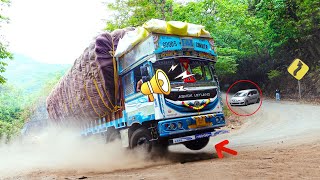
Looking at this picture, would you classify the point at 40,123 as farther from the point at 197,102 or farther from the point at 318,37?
the point at 318,37

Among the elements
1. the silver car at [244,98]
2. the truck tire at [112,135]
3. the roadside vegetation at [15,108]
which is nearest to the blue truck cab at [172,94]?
the truck tire at [112,135]

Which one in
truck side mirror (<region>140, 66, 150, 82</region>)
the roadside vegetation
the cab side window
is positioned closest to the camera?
truck side mirror (<region>140, 66, 150, 82</region>)

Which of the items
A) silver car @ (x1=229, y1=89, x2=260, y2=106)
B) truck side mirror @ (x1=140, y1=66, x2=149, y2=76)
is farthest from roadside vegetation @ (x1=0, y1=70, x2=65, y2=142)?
truck side mirror @ (x1=140, y1=66, x2=149, y2=76)

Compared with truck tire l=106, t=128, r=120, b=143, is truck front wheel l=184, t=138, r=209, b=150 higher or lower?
lower

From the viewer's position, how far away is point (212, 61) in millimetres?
7992

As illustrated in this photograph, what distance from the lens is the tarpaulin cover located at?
8.55 m

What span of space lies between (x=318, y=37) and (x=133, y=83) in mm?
23325

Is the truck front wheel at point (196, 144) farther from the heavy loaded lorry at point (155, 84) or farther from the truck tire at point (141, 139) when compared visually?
the truck tire at point (141, 139)

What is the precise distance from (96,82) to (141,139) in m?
2.26

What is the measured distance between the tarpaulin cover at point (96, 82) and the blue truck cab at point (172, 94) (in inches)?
25.2

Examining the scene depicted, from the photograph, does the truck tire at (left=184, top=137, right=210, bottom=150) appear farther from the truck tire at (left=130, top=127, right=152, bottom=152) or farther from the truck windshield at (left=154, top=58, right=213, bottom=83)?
the truck windshield at (left=154, top=58, right=213, bottom=83)

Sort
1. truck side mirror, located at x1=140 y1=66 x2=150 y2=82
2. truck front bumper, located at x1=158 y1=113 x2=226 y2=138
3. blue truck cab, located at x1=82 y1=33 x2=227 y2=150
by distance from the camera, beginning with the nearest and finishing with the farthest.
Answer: truck front bumper, located at x1=158 y1=113 x2=226 y2=138 < blue truck cab, located at x1=82 y1=33 x2=227 y2=150 < truck side mirror, located at x1=140 y1=66 x2=150 y2=82

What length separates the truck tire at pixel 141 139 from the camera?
24.4ft

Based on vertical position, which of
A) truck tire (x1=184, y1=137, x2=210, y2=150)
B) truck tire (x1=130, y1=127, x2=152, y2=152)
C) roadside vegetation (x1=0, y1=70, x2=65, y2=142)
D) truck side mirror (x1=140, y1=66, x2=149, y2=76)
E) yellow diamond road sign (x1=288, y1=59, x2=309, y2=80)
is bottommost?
truck tire (x1=184, y1=137, x2=210, y2=150)
